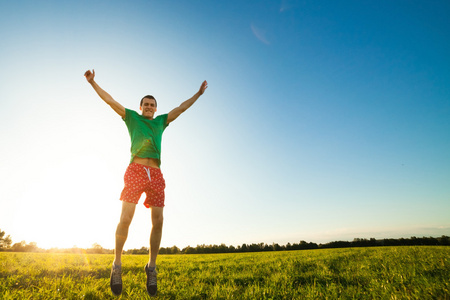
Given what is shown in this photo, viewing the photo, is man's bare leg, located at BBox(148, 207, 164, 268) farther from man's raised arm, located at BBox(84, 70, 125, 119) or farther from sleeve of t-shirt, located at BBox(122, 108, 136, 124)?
man's raised arm, located at BBox(84, 70, 125, 119)

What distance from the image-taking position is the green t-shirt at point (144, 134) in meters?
3.86

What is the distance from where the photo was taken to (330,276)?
4273 millimetres

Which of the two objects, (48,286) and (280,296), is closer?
(280,296)

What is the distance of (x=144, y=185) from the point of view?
368cm

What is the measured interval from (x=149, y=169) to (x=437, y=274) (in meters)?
5.22

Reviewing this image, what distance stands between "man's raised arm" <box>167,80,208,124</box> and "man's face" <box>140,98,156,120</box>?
1.16 ft

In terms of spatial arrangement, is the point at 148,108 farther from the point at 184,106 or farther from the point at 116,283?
the point at 116,283

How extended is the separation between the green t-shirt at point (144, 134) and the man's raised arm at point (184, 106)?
0.31m

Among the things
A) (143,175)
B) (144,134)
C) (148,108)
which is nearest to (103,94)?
(148,108)

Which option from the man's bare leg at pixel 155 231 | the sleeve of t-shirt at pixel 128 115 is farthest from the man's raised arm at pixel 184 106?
the man's bare leg at pixel 155 231

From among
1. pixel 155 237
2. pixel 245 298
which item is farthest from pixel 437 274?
pixel 155 237

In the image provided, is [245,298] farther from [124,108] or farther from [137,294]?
[124,108]

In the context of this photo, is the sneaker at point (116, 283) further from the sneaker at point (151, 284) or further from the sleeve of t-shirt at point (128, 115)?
the sleeve of t-shirt at point (128, 115)

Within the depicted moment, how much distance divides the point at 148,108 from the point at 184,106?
777 mm
